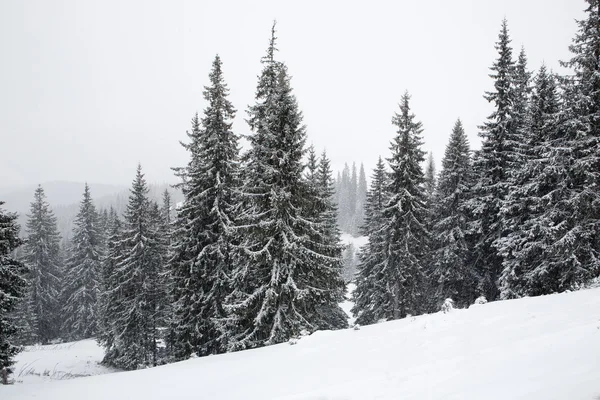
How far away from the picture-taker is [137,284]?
25219mm

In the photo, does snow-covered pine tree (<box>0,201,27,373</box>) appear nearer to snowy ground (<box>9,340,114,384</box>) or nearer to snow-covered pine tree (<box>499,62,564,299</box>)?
snowy ground (<box>9,340,114,384</box>)

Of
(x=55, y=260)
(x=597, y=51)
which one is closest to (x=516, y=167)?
(x=597, y=51)

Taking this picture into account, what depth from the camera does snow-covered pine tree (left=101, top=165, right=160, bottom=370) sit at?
2497 cm

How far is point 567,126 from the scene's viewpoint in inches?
645

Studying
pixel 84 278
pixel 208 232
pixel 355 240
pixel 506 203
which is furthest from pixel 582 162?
pixel 355 240

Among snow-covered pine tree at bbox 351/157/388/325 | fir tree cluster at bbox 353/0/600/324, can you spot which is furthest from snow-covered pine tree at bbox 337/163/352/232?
fir tree cluster at bbox 353/0/600/324

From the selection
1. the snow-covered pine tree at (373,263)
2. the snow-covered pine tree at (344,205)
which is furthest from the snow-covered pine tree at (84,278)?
the snow-covered pine tree at (344,205)

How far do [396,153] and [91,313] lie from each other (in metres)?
39.1

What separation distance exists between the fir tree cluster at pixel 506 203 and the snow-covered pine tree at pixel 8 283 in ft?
69.1

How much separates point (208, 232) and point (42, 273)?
36.4m

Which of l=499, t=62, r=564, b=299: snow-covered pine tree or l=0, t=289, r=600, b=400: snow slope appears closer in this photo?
l=0, t=289, r=600, b=400: snow slope

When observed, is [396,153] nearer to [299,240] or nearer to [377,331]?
[299,240]

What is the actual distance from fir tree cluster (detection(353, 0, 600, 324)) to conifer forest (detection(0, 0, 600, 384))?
90mm

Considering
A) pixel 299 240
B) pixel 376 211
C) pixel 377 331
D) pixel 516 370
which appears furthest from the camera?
pixel 376 211
